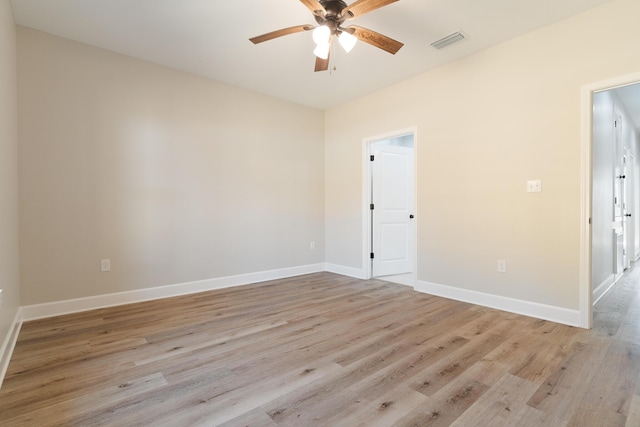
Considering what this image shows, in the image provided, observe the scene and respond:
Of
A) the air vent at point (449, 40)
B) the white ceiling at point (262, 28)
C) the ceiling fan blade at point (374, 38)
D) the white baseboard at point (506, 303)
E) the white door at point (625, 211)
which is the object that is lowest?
the white baseboard at point (506, 303)

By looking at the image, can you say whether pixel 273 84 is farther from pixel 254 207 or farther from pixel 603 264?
pixel 603 264

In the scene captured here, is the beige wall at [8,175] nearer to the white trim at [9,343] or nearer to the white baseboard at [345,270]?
the white trim at [9,343]

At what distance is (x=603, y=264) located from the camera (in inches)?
141

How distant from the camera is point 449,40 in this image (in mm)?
2930

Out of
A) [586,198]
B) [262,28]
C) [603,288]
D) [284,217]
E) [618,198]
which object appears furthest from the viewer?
[284,217]

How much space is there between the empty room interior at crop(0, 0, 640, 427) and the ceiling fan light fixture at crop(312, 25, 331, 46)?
0.06 feet

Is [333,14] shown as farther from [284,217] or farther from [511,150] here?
[284,217]

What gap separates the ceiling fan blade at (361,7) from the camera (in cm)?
197

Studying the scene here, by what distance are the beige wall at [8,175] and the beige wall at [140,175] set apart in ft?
0.68

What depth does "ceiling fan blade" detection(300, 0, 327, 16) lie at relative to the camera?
1.98 meters

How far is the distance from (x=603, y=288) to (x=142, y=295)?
5335 millimetres

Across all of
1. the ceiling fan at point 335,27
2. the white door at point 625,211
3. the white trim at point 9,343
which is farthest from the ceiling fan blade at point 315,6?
the white door at point 625,211

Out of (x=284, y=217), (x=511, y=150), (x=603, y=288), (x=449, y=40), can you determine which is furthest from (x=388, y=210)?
(x=603, y=288)

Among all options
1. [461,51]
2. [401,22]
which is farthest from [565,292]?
[401,22]
